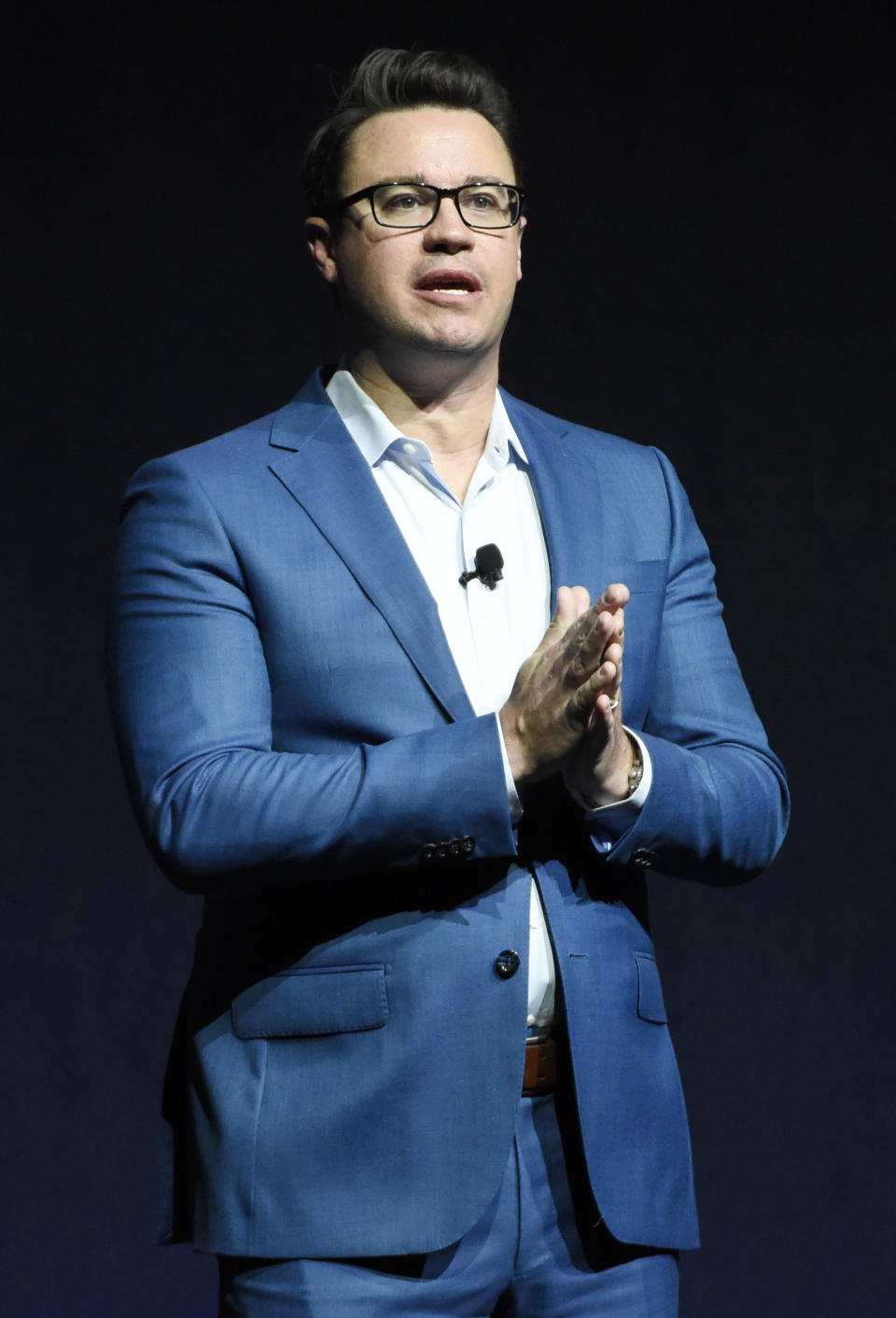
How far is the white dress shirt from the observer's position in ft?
6.37

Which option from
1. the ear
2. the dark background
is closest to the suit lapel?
the ear

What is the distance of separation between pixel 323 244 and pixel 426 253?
217 mm

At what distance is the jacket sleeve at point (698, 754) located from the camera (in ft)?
6.41

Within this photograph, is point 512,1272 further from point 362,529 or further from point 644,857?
point 362,529

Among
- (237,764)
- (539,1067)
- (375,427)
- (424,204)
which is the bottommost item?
(539,1067)

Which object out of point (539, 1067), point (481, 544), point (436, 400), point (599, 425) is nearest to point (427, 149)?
point (436, 400)

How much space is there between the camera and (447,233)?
2.12m

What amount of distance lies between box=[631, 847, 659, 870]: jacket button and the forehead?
→ 819mm

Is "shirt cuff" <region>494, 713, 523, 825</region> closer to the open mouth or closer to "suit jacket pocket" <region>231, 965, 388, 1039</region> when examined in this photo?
"suit jacket pocket" <region>231, 965, 388, 1039</region>

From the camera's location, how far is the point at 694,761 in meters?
2.02

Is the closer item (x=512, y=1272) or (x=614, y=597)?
(x=614, y=597)

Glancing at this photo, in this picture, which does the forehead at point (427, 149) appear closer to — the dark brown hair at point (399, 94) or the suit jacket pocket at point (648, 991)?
the dark brown hair at point (399, 94)

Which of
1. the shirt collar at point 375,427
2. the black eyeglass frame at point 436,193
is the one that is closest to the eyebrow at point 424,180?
the black eyeglass frame at point 436,193

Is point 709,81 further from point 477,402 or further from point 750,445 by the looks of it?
point 477,402
